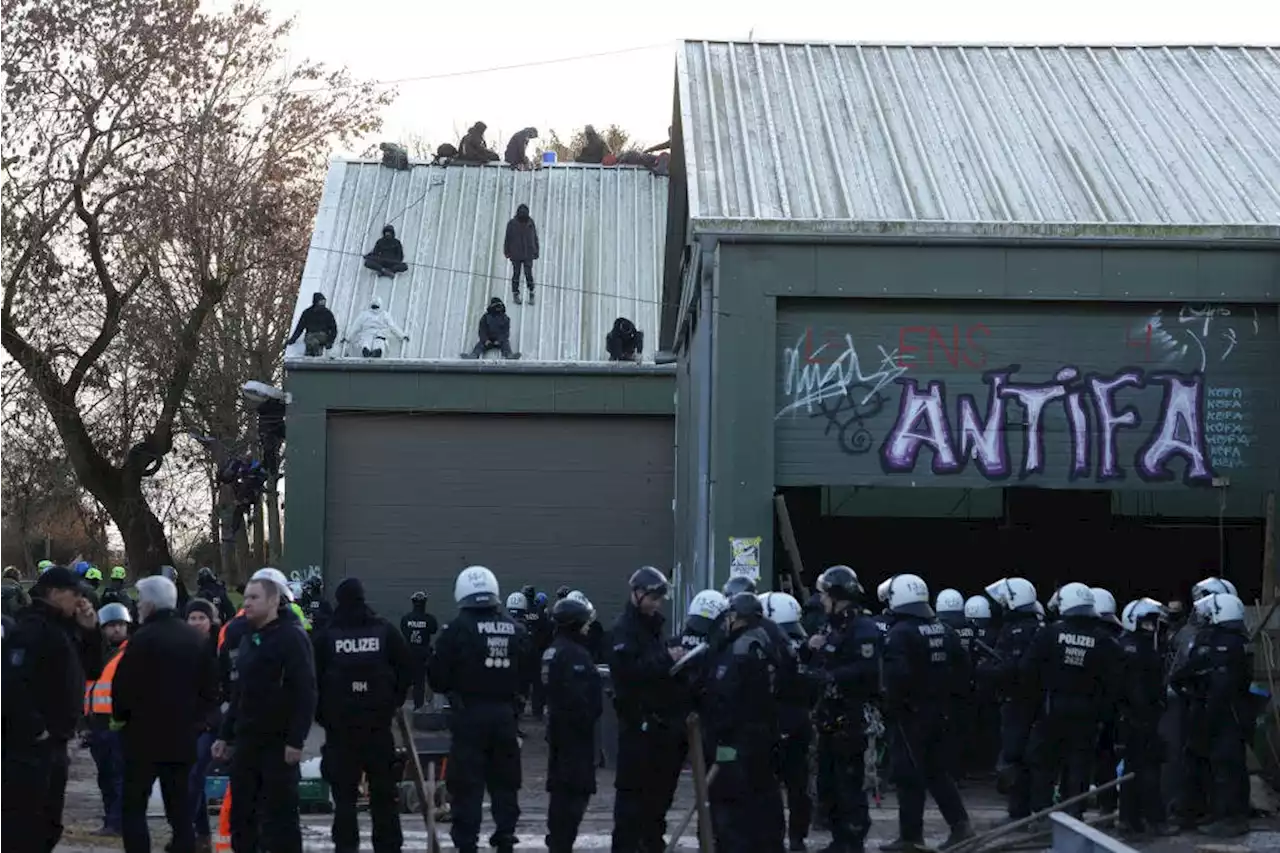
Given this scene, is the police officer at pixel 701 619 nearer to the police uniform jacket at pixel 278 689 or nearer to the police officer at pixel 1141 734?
the police uniform jacket at pixel 278 689

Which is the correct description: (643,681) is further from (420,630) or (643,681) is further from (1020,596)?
(420,630)

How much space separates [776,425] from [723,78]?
6.14 meters

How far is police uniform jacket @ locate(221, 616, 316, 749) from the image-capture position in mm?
11523

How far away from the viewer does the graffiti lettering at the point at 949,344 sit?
2086 centimetres

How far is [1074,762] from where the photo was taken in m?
14.5

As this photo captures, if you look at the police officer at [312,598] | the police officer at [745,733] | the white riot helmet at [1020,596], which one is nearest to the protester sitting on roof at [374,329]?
the police officer at [312,598]

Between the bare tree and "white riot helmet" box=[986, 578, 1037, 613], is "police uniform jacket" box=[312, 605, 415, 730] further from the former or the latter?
the bare tree

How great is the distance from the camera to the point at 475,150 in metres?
38.5

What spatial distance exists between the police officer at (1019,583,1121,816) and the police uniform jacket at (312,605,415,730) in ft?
16.8

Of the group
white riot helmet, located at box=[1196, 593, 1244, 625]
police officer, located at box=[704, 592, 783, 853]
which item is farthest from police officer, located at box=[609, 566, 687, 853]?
white riot helmet, located at box=[1196, 593, 1244, 625]

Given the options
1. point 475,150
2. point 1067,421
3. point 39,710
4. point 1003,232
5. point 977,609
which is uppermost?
point 475,150

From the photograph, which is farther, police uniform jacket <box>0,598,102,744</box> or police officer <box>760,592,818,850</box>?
police officer <box>760,592,818,850</box>

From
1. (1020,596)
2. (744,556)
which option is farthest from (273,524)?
(1020,596)

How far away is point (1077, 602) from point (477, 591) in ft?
15.9
